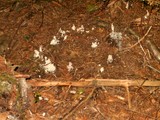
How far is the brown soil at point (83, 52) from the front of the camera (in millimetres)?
3400

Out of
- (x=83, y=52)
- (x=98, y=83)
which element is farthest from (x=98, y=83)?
(x=83, y=52)

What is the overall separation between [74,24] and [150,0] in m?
1.22

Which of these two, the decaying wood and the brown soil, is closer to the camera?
the brown soil

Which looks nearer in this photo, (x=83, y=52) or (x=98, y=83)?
(x=98, y=83)

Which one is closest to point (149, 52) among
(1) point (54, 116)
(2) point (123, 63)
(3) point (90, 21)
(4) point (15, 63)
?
(2) point (123, 63)

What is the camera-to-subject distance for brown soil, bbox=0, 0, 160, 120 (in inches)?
134

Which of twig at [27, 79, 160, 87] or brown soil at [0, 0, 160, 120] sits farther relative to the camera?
twig at [27, 79, 160, 87]

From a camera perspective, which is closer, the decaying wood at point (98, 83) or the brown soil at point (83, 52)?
the brown soil at point (83, 52)

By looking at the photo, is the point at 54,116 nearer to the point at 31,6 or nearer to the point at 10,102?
the point at 10,102

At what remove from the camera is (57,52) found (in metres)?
3.99

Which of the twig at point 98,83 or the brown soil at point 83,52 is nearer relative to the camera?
the brown soil at point 83,52

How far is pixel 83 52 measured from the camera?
3965 millimetres

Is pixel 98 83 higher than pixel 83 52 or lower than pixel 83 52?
lower

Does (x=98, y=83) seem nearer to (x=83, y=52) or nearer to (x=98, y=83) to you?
(x=98, y=83)
